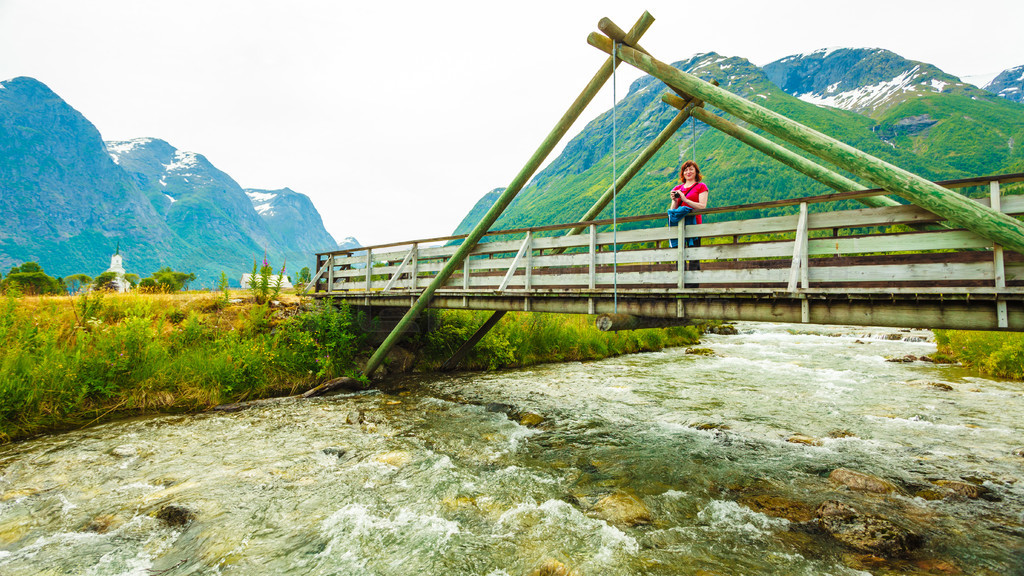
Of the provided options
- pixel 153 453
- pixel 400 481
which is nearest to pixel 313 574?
pixel 400 481

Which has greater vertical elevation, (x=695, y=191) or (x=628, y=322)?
(x=695, y=191)

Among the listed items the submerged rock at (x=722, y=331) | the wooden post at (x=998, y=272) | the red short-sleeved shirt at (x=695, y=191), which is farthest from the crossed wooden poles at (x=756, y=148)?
the submerged rock at (x=722, y=331)

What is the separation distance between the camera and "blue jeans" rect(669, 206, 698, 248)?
798cm

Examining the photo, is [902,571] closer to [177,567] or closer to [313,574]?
[313,574]

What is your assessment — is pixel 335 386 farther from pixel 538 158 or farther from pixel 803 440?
pixel 803 440

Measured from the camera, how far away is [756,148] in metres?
9.30

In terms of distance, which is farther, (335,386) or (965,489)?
(335,386)

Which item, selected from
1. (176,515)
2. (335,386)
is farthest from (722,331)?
(176,515)

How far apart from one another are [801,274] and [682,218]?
7.17 ft

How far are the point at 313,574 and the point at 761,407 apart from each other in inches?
411

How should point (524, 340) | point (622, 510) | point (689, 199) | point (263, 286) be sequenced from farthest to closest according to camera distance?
point (524, 340) → point (263, 286) → point (689, 199) → point (622, 510)

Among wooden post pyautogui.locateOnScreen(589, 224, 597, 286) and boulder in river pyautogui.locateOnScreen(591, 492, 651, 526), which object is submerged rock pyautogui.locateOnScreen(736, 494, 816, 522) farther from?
wooden post pyautogui.locateOnScreen(589, 224, 597, 286)

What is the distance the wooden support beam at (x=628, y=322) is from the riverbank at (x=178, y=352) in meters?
8.65

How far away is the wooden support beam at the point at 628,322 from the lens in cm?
804
